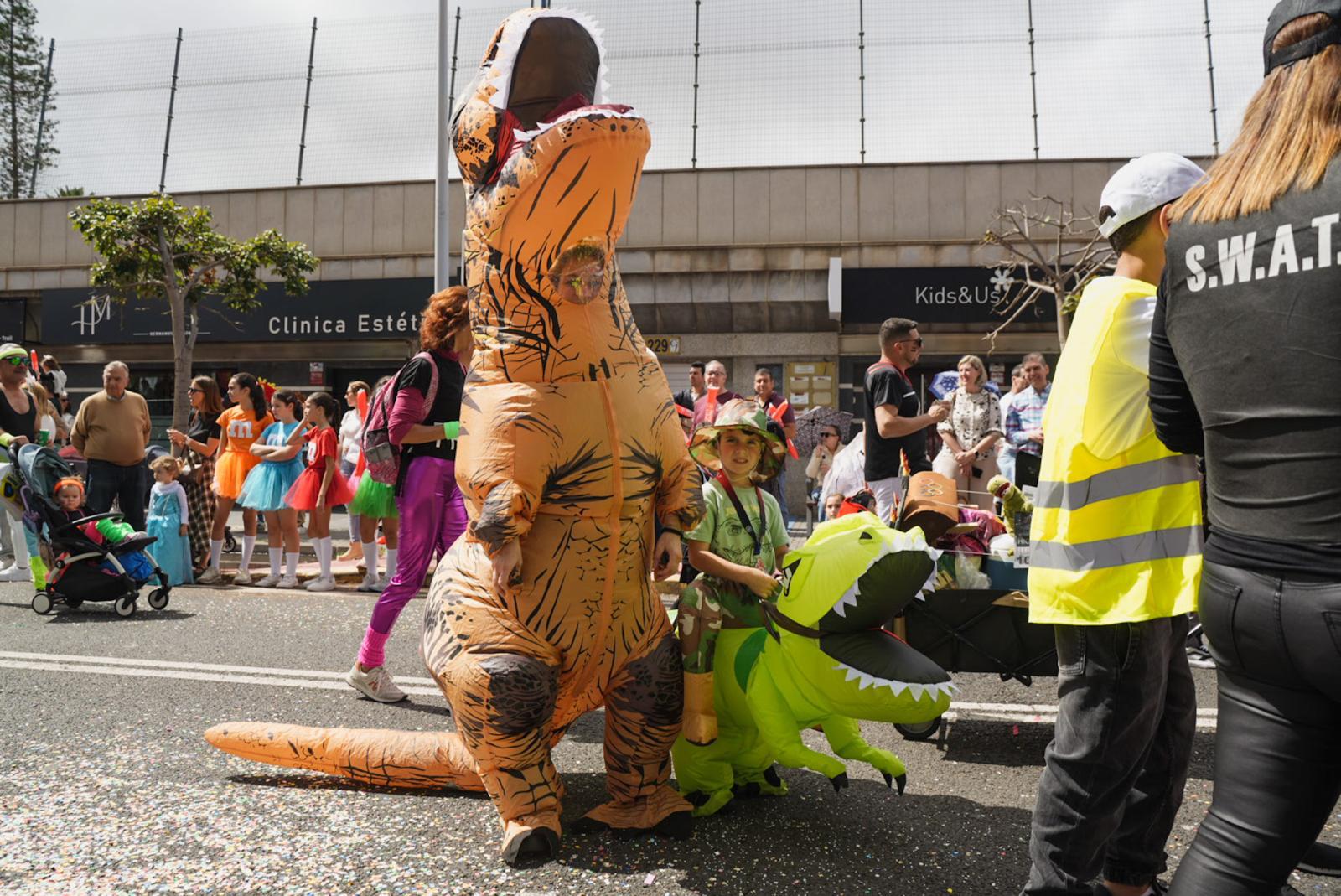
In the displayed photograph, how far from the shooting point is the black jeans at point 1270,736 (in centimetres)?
164

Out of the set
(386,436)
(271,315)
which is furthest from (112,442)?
(271,315)

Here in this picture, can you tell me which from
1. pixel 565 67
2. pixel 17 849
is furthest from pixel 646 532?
pixel 17 849

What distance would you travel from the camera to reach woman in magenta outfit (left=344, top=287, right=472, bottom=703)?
4.69 m

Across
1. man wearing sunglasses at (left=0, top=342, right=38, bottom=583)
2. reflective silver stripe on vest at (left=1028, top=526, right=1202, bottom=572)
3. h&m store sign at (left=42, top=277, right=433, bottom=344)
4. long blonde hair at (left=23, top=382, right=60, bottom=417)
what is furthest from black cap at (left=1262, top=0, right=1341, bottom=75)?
h&m store sign at (left=42, top=277, right=433, bottom=344)

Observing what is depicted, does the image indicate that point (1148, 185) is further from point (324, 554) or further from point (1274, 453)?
point (324, 554)

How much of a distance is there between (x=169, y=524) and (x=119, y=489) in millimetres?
533

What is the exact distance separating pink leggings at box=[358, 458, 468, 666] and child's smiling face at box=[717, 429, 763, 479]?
1578mm

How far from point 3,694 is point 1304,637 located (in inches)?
214

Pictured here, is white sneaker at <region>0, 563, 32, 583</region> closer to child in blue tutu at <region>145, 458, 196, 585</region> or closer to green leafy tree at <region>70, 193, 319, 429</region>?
child in blue tutu at <region>145, 458, 196, 585</region>

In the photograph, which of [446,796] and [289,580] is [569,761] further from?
[289,580]

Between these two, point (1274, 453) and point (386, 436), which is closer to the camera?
point (1274, 453)

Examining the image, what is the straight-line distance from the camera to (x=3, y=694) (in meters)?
4.92

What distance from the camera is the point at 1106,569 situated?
2.40m

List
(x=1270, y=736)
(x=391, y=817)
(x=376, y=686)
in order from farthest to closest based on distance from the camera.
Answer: (x=376, y=686)
(x=391, y=817)
(x=1270, y=736)
